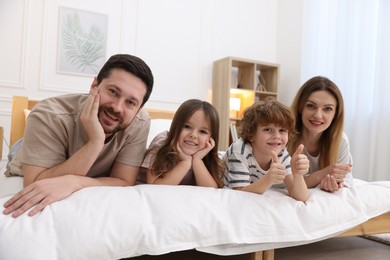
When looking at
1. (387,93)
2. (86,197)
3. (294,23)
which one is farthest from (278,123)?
(294,23)

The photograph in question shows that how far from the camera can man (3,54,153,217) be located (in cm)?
112

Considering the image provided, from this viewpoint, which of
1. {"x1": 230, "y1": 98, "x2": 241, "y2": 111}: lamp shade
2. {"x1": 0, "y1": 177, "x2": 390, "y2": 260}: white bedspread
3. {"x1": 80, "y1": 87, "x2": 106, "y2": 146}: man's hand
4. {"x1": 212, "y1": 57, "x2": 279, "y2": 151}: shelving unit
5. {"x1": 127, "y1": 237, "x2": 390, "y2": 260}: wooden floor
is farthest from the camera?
{"x1": 230, "y1": 98, "x2": 241, "y2": 111}: lamp shade

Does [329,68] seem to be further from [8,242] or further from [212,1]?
[8,242]

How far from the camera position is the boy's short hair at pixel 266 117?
53.9 inches

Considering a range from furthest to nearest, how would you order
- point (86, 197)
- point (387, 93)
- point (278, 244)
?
point (387, 93), point (278, 244), point (86, 197)

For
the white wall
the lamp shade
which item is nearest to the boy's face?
the white wall

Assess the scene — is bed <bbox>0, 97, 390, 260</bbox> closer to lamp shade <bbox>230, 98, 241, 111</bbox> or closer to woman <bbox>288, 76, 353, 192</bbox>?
woman <bbox>288, 76, 353, 192</bbox>

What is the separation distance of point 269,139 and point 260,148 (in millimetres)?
57

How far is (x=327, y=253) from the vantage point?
159cm

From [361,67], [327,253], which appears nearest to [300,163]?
[327,253]

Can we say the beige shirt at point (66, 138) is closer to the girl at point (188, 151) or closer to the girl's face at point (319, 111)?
the girl at point (188, 151)

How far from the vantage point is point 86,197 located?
38.6 inches

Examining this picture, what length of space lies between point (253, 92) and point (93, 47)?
5.85ft

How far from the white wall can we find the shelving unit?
17 centimetres
